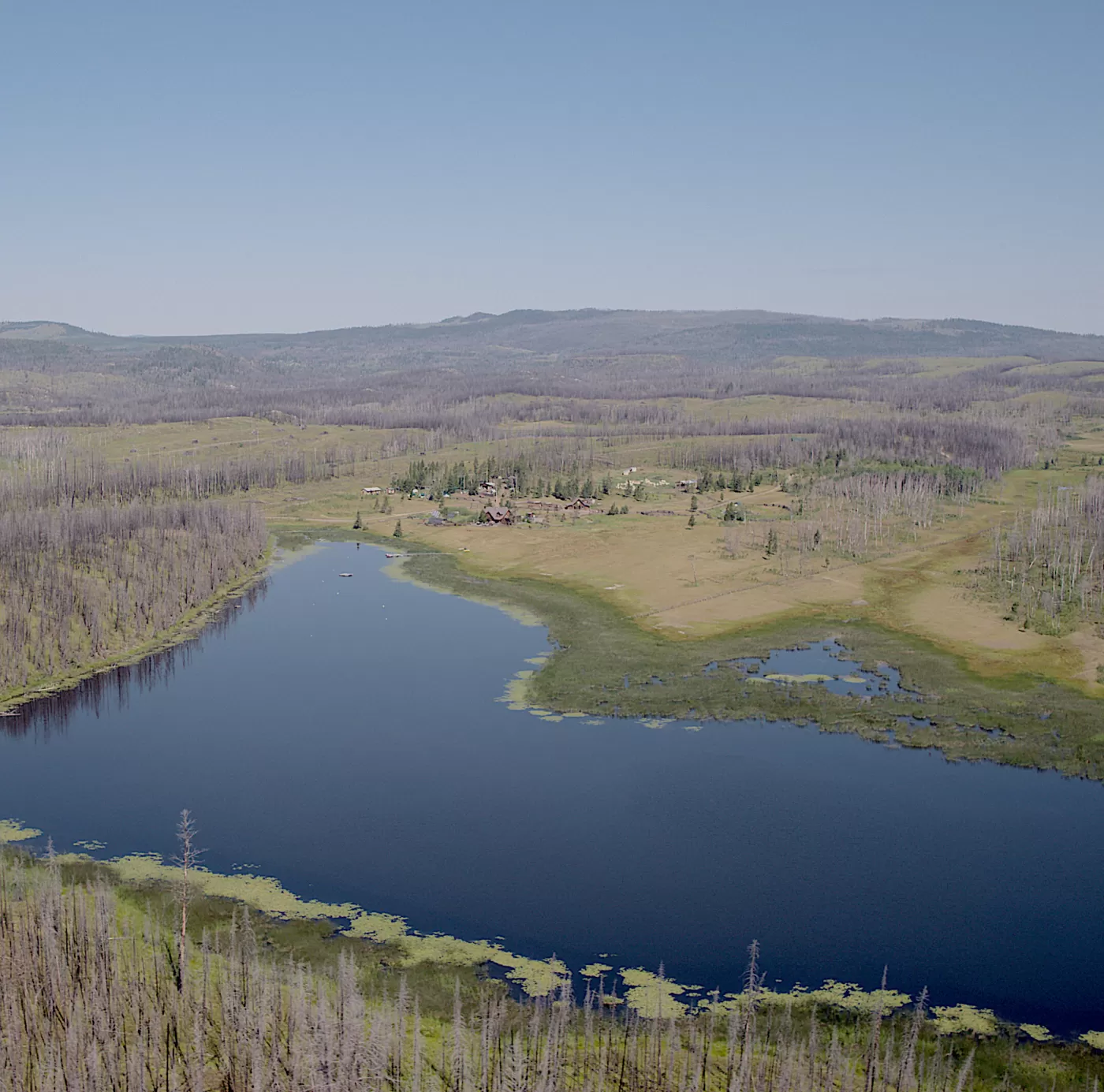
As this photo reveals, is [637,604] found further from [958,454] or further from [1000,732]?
[958,454]

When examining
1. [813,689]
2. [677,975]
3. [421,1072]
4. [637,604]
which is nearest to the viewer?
[421,1072]

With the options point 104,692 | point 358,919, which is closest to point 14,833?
point 358,919

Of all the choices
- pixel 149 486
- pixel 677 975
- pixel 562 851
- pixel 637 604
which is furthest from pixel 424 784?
pixel 149 486

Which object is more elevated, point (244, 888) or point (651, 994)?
point (244, 888)

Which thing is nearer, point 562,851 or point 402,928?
point 402,928

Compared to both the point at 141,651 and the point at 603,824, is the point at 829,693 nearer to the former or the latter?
the point at 603,824

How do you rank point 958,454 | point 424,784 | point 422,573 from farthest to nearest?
point 958,454 → point 422,573 → point 424,784
